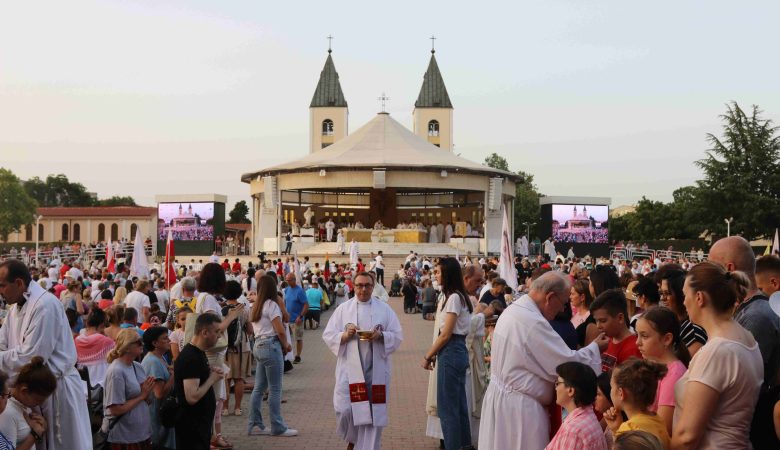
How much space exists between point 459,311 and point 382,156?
41098mm

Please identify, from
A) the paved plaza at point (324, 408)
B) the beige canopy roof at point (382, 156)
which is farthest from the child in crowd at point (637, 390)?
the beige canopy roof at point (382, 156)

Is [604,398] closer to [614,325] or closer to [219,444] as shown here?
[614,325]

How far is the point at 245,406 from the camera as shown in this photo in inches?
426

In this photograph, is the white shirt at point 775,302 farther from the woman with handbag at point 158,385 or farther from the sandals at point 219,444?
the sandals at point 219,444

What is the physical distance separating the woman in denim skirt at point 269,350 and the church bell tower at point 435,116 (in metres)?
69.7

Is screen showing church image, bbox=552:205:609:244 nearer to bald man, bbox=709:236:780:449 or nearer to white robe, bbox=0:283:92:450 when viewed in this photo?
bald man, bbox=709:236:780:449

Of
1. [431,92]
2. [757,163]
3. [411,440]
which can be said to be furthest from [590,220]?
[411,440]

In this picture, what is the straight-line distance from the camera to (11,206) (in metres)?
66.2

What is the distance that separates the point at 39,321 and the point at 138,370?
1259 mm

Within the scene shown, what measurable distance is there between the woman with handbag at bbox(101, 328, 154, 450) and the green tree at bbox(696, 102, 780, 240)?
5381cm

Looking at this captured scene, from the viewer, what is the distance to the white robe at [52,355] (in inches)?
214

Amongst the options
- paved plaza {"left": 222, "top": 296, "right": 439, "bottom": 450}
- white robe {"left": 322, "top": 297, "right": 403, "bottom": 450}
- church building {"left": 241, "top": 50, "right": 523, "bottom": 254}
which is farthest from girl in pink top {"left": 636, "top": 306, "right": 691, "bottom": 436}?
church building {"left": 241, "top": 50, "right": 523, "bottom": 254}

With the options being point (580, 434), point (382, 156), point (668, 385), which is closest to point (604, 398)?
point (580, 434)

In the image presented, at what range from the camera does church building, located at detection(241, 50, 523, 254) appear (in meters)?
45.1
